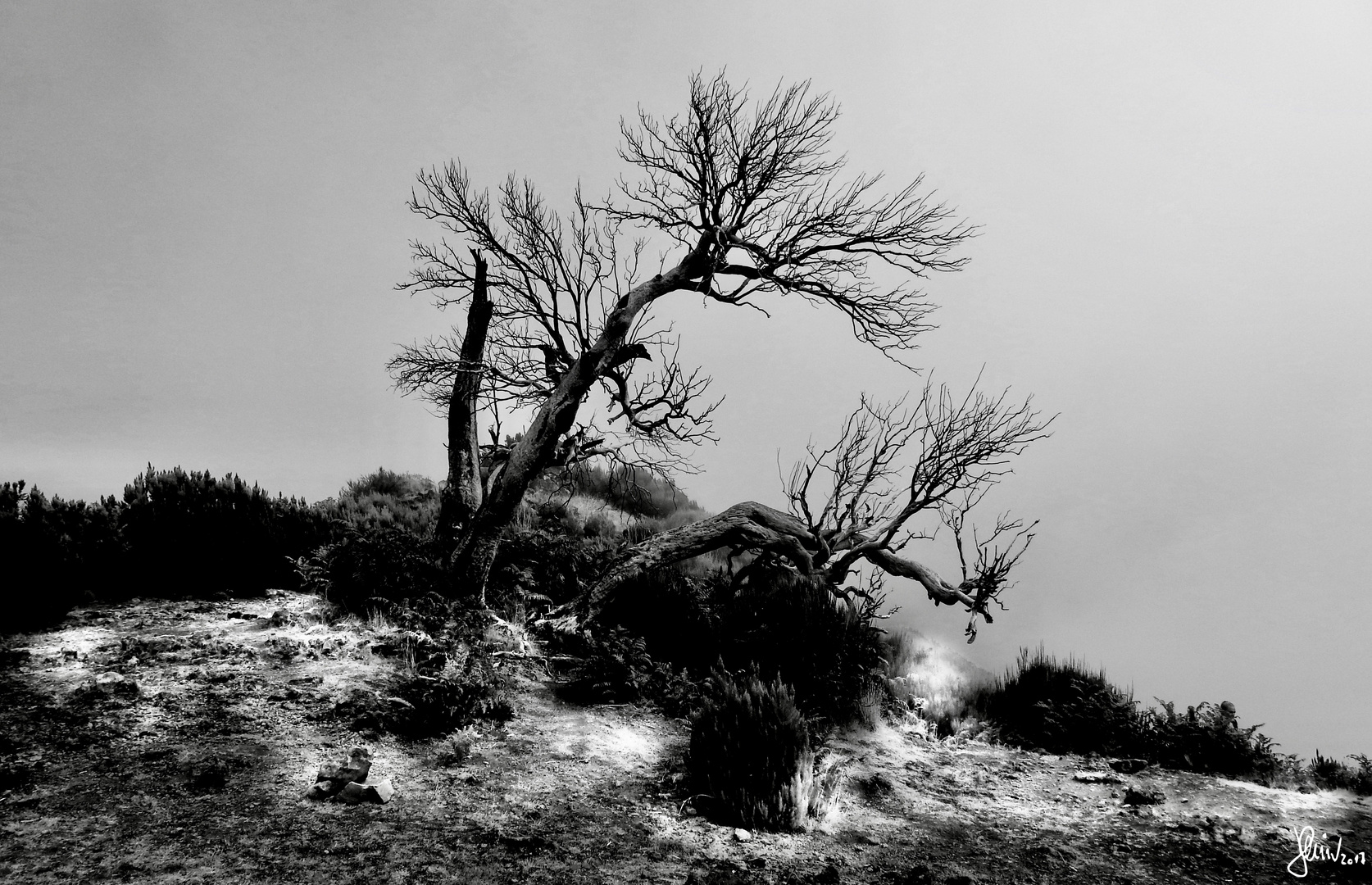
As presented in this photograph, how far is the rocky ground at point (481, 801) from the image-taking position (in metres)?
4.96

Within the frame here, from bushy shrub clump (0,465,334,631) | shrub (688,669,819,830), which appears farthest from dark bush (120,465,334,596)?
shrub (688,669,819,830)

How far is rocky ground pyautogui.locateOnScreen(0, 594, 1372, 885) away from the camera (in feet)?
16.3

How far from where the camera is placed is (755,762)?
606 cm

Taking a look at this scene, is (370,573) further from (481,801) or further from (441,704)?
(481,801)

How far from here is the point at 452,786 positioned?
6.08 m

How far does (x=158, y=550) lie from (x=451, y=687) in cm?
595

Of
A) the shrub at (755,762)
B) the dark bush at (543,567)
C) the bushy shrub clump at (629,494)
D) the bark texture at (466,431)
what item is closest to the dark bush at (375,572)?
the bark texture at (466,431)

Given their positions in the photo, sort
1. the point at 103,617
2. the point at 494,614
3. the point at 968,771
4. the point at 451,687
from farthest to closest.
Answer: the point at 494,614
the point at 103,617
the point at 968,771
the point at 451,687

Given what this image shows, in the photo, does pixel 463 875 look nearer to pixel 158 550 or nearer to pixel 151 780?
pixel 151 780

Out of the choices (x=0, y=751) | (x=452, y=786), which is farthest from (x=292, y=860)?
(x=0, y=751)

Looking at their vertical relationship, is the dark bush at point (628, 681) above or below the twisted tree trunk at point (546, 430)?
below
